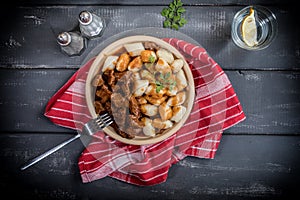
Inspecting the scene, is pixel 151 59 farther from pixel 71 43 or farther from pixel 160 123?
pixel 71 43

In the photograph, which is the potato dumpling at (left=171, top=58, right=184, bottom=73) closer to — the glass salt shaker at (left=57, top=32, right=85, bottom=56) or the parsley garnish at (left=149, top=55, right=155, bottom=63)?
the parsley garnish at (left=149, top=55, right=155, bottom=63)

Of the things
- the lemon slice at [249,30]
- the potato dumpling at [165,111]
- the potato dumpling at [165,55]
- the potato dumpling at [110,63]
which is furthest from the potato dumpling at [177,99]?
the lemon slice at [249,30]

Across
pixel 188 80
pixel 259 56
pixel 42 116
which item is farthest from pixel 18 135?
pixel 259 56

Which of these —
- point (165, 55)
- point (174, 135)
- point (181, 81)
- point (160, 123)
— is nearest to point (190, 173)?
point (174, 135)

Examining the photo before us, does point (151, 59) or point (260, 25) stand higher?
point (260, 25)

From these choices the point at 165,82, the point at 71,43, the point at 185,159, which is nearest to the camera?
the point at 165,82

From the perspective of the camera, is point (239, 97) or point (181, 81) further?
point (239, 97)

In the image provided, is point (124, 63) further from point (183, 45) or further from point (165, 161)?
point (165, 161)

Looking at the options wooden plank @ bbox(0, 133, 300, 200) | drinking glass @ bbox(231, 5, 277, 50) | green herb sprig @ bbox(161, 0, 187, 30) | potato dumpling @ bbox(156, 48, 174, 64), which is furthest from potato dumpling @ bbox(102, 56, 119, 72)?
drinking glass @ bbox(231, 5, 277, 50)

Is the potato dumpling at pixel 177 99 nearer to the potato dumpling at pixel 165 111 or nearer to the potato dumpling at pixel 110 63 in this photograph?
the potato dumpling at pixel 165 111
